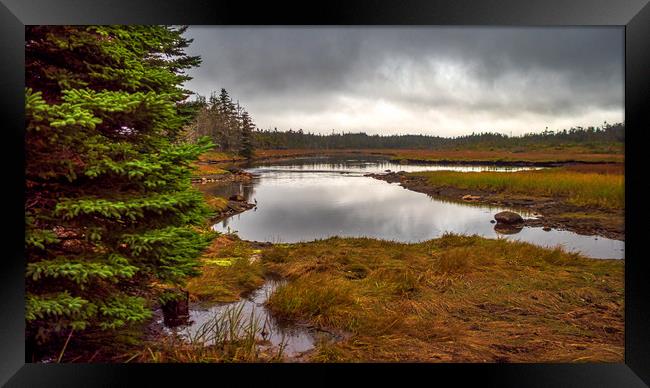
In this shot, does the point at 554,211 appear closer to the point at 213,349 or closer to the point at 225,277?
the point at 225,277

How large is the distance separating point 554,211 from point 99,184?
39.6 ft

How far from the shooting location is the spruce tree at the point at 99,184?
99.6 inches

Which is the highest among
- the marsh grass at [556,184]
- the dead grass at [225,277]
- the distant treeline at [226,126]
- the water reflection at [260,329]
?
the distant treeline at [226,126]

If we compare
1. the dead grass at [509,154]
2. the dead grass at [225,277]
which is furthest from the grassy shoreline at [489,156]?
the dead grass at [225,277]

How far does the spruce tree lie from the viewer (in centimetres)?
253

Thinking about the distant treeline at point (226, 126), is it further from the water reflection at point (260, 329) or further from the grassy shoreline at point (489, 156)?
the water reflection at point (260, 329)

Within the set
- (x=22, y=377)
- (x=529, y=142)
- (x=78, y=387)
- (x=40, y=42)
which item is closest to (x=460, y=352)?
(x=78, y=387)

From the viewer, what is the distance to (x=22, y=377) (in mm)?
2908

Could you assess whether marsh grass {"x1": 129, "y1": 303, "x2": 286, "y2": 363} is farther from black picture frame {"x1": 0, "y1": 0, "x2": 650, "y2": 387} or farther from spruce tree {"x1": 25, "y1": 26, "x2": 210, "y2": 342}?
spruce tree {"x1": 25, "y1": 26, "x2": 210, "y2": 342}

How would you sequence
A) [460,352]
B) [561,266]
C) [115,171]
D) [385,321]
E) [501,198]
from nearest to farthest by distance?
[115,171], [460,352], [385,321], [561,266], [501,198]

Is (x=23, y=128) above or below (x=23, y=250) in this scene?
above
